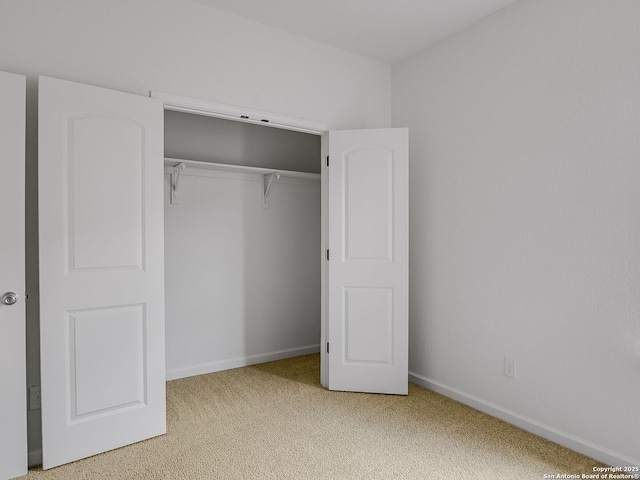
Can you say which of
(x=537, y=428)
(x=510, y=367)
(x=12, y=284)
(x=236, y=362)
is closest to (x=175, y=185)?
(x=12, y=284)

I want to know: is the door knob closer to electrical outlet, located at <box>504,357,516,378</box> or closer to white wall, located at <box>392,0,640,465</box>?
white wall, located at <box>392,0,640,465</box>

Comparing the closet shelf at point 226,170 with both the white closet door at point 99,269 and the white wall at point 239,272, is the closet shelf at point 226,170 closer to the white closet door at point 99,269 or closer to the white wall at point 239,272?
the white wall at point 239,272

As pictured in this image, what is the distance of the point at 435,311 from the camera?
10.2ft

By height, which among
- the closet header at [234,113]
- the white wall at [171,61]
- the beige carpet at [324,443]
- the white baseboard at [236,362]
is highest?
the white wall at [171,61]

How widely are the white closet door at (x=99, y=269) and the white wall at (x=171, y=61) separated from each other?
0.15m

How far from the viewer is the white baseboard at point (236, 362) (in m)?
3.39

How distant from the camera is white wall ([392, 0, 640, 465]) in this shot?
6.81 ft

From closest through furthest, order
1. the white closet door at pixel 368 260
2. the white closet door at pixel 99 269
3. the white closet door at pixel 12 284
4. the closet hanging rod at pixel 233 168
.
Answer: the white closet door at pixel 12 284, the white closet door at pixel 99 269, the white closet door at pixel 368 260, the closet hanging rod at pixel 233 168

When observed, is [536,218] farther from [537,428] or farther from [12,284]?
[12,284]

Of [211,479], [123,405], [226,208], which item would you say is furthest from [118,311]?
[226,208]

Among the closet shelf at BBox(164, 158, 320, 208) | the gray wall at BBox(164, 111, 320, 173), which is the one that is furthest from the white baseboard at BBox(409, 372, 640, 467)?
the gray wall at BBox(164, 111, 320, 173)

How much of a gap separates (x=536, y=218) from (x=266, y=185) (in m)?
2.31

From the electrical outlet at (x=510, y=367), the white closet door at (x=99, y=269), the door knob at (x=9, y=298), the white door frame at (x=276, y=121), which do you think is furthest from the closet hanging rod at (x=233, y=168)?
the electrical outlet at (x=510, y=367)

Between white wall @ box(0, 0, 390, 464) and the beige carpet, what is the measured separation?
0.72 meters
